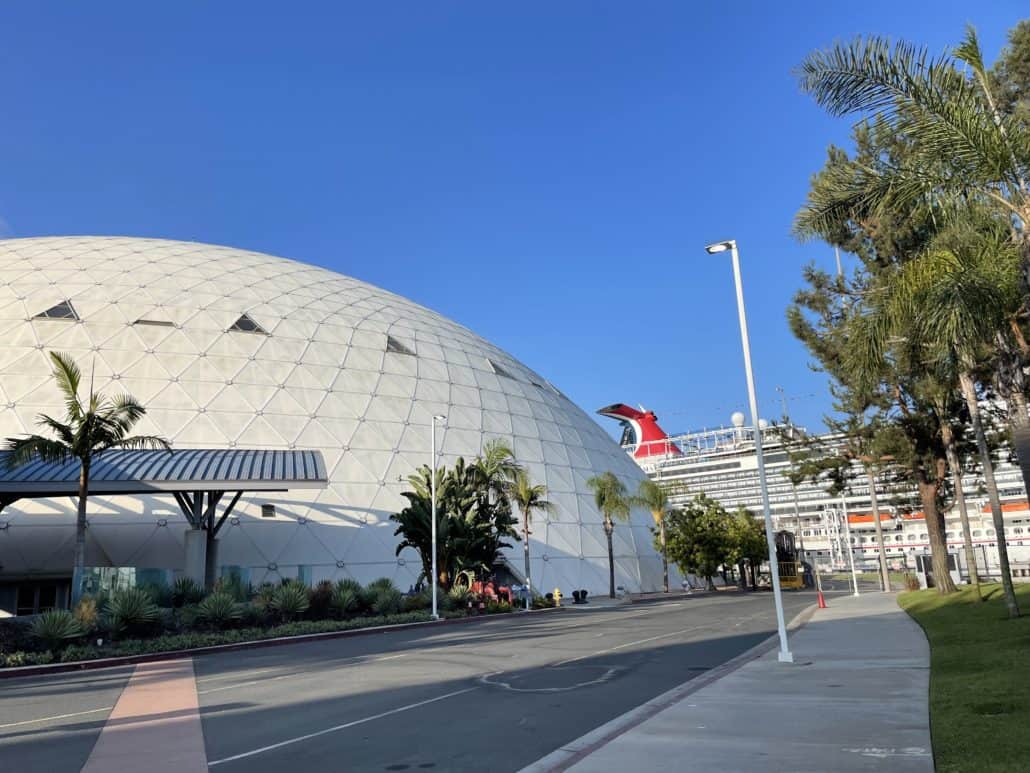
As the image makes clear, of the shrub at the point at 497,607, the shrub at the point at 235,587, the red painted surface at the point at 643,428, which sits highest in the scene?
the red painted surface at the point at 643,428

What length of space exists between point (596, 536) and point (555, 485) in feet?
12.8

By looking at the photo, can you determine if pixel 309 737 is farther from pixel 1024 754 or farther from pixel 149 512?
pixel 149 512

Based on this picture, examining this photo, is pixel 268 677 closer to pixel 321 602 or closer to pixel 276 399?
pixel 321 602

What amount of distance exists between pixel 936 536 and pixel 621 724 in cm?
2926

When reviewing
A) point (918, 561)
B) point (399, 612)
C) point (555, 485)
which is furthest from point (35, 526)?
point (918, 561)

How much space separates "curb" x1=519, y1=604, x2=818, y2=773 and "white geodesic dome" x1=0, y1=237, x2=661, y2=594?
2247 centimetres

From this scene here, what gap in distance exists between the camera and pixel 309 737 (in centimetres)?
885

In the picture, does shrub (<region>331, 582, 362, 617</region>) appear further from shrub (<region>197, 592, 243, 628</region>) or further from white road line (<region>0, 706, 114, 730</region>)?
white road line (<region>0, 706, 114, 730</region>)

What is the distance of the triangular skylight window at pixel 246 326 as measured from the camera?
131 feet

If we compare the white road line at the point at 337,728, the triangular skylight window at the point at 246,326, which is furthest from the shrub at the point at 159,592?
the triangular skylight window at the point at 246,326

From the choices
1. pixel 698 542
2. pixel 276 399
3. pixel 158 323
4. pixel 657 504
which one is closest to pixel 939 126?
pixel 276 399

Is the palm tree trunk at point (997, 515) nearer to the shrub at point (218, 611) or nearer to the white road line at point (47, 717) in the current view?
the white road line at point (47, 717)

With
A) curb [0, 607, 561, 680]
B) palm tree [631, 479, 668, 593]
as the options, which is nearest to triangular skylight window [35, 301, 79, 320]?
curb [0, 607, 561, 680]

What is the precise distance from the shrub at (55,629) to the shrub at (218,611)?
389 cm
